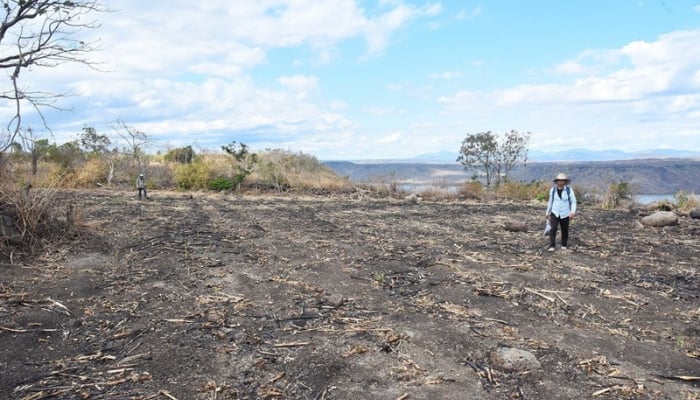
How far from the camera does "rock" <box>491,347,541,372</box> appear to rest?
3877 mm

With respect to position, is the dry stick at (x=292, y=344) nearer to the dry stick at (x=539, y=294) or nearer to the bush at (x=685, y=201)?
the dry stick at (x=539, y=294)

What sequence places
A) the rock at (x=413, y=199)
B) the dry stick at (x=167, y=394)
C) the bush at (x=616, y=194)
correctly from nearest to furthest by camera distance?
the dry stick at (x=167, y=394)
the bush at (x=616, y=194)
the rock at (x=413, y=199)

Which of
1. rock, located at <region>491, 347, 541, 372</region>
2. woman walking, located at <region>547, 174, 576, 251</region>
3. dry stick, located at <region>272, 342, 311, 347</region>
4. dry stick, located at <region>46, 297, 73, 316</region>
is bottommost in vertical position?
rock, located at <region>491, 347, 541, 372</region>

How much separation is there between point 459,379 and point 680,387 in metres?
1.59

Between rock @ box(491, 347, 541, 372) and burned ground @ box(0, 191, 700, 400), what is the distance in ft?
0.14

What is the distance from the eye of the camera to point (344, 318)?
16.5ft

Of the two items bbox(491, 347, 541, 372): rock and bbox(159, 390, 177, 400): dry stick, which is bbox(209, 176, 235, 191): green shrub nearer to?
bbox(159, 390, 177, 400): dry stick

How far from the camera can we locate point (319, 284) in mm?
6305

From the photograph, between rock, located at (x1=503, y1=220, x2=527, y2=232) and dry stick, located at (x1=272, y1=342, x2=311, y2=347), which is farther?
rock, located at (x1=503, y1=220, x2=527, y2=232)

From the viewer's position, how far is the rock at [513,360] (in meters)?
3.88

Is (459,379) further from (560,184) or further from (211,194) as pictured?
(211,194)

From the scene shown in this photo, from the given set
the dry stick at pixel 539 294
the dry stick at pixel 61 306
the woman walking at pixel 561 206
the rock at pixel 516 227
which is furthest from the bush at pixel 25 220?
the rock at pixel 516 227

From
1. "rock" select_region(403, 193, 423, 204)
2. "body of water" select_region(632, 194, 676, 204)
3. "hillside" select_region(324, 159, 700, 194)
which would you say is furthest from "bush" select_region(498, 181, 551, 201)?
"rock" select_region(403, 193, 423, 204)

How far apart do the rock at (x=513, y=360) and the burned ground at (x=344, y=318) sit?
4 cm
